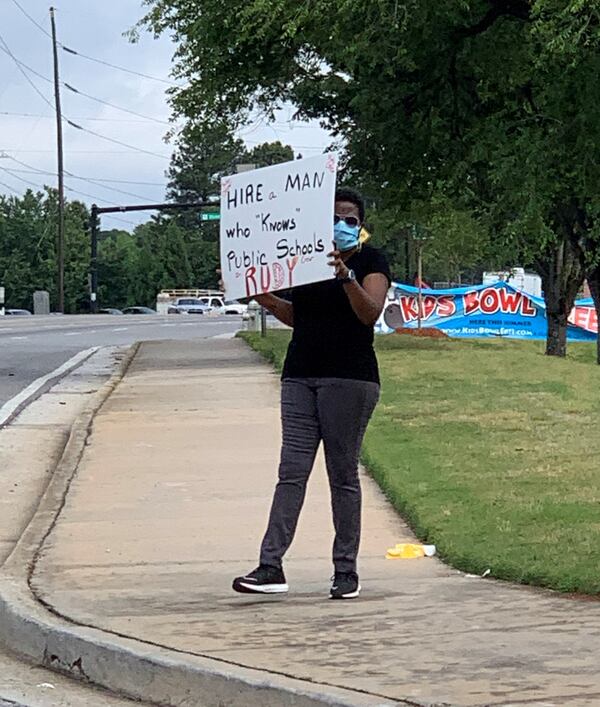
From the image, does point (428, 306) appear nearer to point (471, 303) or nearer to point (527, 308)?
point (471, 303)

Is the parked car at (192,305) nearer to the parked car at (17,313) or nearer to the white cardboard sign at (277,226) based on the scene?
the parked car at (17,313)

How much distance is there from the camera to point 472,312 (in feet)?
125

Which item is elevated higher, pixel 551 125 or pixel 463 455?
pixel 551 125

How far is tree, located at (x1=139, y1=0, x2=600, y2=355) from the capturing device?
9.76 meters

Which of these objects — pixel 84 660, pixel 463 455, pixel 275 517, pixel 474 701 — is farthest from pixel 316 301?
pixel 463 455

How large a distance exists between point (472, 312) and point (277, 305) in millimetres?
31669

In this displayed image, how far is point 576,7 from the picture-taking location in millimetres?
8672

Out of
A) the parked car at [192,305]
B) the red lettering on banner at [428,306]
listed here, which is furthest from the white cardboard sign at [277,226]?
the parked car at [192,305]

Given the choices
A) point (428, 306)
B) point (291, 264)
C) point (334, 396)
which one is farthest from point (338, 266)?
point (428, 306)

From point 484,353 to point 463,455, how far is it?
13811mm

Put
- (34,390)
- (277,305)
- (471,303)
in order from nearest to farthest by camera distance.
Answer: (277,305), (34,390), (471,303)

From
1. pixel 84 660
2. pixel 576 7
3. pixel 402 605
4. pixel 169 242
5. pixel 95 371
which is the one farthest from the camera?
pixel 169 242

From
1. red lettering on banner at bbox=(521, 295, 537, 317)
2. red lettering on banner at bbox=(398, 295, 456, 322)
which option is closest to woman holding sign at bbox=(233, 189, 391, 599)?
red lettering on banner at bbox=(398, 295, 456, 322)

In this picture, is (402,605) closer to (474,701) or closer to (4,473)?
(474,701)
